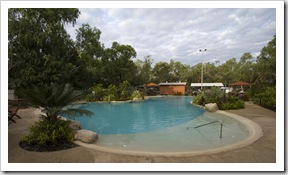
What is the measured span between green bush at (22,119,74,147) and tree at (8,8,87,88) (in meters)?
11.7

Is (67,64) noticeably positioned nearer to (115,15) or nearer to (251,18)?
(115,15)

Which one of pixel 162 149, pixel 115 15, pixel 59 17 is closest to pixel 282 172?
pixel 162 149

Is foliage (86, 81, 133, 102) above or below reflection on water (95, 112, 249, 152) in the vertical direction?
above

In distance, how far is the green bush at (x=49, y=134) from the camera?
4191 mm

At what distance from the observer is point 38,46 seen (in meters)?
15.6

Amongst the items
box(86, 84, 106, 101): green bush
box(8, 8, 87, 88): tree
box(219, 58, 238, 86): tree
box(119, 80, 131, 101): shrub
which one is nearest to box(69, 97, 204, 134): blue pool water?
box(86, 84, 106, 101): green bush

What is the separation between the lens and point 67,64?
1691 centimetres

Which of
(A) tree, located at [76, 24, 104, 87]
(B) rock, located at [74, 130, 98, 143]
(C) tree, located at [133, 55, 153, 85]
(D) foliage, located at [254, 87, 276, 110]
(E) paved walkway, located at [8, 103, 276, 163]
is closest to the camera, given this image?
(E) paved walkway, located at [8, 103, 276, 163]

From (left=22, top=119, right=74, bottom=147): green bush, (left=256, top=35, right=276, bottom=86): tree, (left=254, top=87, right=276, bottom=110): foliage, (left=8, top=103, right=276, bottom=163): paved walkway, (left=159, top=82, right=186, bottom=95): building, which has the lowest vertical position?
(left=8, top=103, right=276, bottom=163): paved walkway

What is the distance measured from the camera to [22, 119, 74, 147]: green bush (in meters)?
4.19

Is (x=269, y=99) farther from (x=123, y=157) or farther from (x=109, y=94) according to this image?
(x=109, y=94)

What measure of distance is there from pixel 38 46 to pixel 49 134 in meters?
14.3

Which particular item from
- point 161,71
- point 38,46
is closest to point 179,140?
point 38,46

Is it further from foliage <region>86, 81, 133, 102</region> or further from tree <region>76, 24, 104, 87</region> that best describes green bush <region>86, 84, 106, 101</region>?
tree <region>76, 24, 104, 87</region>
